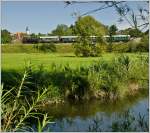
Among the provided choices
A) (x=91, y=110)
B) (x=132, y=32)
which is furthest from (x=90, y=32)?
(x=91, y=110)

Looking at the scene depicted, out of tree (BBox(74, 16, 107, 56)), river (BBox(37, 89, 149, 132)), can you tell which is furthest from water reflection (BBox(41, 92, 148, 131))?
tree (BBox(74, 16, 107, 56))

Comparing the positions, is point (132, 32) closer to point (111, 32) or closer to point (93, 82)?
point (111, 32)

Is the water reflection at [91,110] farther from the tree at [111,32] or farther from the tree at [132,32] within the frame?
the tree at [132,32]

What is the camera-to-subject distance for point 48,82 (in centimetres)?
1041

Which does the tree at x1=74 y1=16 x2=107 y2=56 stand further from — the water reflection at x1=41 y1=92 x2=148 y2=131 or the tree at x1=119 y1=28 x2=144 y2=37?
the water reflection at x1=41 y1=92 x2=148 y2=131

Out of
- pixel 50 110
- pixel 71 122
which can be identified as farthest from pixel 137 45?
pixel 50 110

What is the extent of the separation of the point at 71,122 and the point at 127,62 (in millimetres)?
3913

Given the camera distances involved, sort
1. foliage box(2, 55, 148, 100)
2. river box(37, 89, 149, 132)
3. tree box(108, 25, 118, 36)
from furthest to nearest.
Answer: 1. foliage box(2, 55, 148, 100)
2. river box(37, 89, 149, 132)
3. tree box(108, 25, 118, 36)

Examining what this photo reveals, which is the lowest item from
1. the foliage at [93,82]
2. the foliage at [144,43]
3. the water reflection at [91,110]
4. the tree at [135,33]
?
the water reflection at [91,110]

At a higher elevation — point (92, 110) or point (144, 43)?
point (144, 43)

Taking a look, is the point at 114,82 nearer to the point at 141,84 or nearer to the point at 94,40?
the point at 141,84

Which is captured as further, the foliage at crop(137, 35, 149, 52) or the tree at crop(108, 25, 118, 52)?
the tree at crop(108, 25, 118, 52)

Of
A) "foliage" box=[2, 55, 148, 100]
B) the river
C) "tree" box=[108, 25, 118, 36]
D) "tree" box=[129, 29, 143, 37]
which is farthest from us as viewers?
"foliage" box=[2, 55, 148, 100]

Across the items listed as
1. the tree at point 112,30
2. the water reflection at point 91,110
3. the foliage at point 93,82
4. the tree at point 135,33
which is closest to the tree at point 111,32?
the tree at point 112,30
